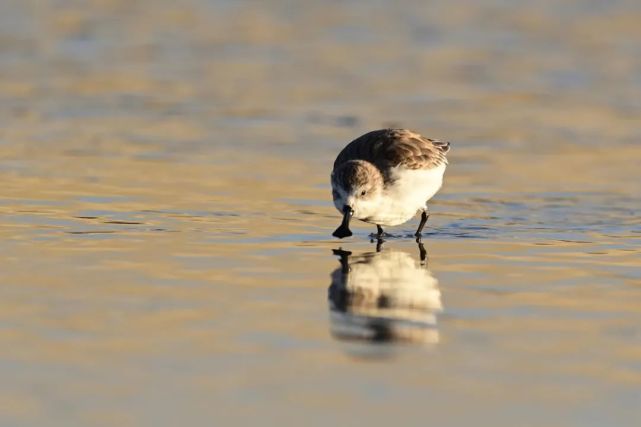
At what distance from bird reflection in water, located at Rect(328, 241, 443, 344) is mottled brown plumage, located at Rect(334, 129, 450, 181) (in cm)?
76

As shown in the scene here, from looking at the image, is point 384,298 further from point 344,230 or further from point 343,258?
point 344,230

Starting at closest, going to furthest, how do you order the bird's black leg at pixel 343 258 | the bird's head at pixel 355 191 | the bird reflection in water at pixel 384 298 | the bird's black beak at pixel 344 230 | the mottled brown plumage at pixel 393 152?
the bird reflection in water at pixel 384 298
the bird's black leg at pixel 343 258
the bird's black beak at pixel 344 230
the bird's head at pixel 355 191
the mottled brown plumage at pixel 393 152

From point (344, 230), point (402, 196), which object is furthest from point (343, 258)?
point (402, 196)

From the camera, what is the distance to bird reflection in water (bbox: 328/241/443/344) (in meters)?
8.25

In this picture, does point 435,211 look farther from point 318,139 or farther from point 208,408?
point 208,408

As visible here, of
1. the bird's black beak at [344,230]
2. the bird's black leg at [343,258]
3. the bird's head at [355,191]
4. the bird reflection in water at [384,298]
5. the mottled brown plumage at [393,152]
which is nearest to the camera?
the bird reflection in water at [384,298]

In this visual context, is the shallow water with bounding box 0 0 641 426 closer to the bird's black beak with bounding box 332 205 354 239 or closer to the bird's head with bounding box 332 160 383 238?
the bird's black beak with bounding box 332 205 354 239

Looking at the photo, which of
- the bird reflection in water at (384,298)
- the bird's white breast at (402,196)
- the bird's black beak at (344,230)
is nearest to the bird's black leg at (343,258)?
the bird reflection in water at (384,298)

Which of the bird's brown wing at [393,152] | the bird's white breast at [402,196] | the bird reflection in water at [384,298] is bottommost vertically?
the bird reflection in water at [384,298]

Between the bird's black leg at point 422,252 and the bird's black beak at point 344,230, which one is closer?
the bird's black leg at point 422,252

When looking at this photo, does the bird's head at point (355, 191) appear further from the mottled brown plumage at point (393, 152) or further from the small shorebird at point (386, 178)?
the mottled brown plumage at point (393, 152)

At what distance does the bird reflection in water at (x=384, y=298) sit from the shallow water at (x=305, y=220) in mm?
30

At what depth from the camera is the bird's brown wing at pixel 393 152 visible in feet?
37.9

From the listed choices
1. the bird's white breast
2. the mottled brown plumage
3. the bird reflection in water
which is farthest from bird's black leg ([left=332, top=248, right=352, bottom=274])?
the mottled brown plumage
